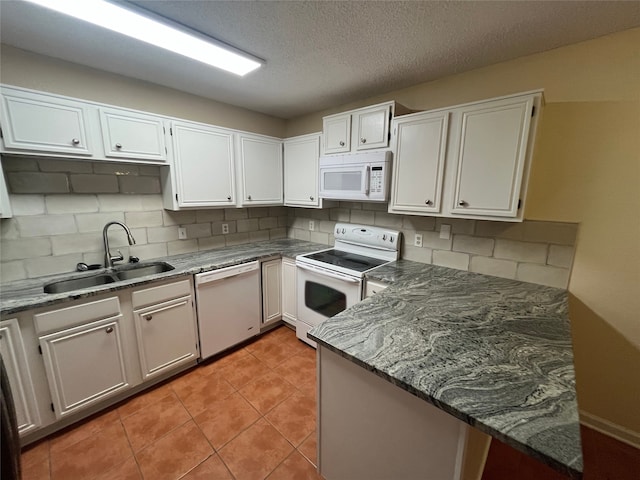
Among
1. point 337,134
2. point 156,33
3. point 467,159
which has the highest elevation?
point 156,33

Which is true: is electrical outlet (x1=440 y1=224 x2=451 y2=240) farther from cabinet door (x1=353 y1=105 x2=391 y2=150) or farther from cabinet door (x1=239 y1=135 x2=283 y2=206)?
cabinet door (x1=239 y1=135 x2=283 y2=206)

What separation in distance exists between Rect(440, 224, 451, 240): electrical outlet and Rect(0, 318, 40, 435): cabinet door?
2.84m

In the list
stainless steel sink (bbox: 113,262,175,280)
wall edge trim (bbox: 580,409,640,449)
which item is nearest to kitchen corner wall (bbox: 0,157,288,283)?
stainless steel sink (bbox: 113,262,175,280)

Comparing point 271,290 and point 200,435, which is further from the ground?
point 271,290

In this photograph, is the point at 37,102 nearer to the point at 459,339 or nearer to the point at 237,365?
the point at 237,365

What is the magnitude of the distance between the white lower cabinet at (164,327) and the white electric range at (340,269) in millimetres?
994

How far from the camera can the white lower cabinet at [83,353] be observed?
157cm

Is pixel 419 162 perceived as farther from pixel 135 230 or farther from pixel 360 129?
pixel 135 230

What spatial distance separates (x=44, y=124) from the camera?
5.45ft

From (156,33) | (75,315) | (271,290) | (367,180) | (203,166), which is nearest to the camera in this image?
(156,33)

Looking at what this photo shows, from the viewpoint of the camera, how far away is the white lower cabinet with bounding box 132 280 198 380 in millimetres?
1916

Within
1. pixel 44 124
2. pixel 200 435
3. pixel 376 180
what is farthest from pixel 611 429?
pixel 44 124

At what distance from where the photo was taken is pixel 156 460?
1525mm

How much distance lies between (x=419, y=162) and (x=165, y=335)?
93.4 inches
